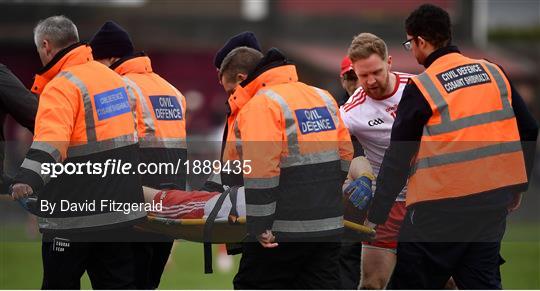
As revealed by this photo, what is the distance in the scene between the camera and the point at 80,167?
6.91 m

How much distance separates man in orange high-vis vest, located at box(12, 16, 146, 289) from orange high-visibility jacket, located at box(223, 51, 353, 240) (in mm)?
702

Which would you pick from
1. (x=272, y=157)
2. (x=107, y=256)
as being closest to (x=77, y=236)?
(x=107, y=256)

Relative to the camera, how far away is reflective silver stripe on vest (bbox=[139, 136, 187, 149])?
316 inches

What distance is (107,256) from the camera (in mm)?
7191

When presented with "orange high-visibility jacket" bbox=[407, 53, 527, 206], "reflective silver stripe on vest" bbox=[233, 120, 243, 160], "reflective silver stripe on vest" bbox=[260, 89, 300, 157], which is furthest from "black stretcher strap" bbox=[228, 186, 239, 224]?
"orange high-visibility jacket" bbox=[407, 53, 527, 206]

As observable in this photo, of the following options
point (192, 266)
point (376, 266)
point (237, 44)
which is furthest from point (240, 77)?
point (192, 266)

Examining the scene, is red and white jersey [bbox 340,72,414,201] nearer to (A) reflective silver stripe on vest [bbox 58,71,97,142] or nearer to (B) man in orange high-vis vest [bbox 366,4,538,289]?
(B) man in orange high-vis vest [bbox 366,4,538,289]

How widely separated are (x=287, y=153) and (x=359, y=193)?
89 centimetres

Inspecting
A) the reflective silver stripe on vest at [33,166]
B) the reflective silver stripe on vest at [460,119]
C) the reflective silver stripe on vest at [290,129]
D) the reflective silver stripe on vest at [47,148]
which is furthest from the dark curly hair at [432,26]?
the reflective silver stripe on vest at [33,166]

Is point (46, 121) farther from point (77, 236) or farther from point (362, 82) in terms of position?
point (362, 82)

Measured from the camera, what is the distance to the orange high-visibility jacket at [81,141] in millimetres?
6703

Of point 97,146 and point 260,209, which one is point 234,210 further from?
point 97,146

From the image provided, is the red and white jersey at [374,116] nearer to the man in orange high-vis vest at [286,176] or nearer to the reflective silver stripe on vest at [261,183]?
the man in orange high-vis vest at [286,176]

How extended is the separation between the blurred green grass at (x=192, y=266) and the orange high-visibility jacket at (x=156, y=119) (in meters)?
5.62
